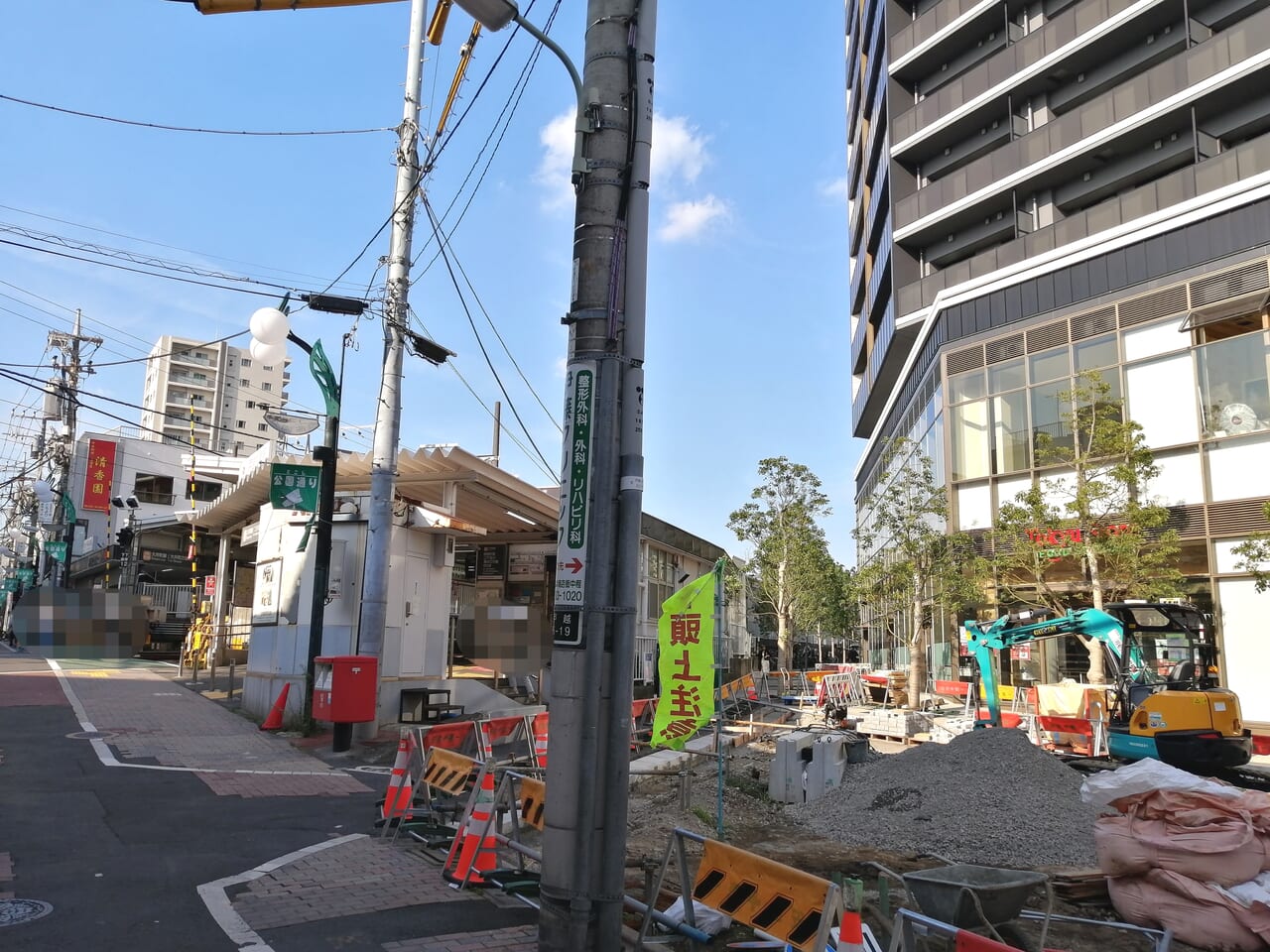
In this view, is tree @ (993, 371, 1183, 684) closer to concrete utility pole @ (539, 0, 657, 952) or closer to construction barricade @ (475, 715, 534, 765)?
construction barricade @ (475, 715, 534, 765)

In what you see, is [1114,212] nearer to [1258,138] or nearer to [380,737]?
[1258,138]

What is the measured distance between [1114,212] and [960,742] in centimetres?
2037

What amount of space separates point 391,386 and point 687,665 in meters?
8.87

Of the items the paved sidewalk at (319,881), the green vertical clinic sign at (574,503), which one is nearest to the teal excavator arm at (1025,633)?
the paved sidewalk at (319,881)

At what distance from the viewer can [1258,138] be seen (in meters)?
23.3

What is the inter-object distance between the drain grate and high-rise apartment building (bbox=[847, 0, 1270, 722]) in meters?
23.8

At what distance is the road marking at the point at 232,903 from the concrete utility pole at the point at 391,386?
270 inches

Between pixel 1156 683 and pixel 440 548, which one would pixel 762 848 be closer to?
pixel 1156 683

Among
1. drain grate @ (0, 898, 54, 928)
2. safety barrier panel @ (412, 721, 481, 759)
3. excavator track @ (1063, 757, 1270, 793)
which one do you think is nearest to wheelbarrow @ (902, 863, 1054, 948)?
drain grate @ (0, 898, 54, 928)

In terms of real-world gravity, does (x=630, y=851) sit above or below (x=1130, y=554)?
below

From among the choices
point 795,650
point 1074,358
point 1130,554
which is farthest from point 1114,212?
point 795,650

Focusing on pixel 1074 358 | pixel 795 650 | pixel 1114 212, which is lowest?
pixel 795 650

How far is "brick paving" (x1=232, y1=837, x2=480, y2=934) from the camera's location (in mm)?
6453

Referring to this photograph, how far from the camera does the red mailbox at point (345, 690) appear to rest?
14.3m
